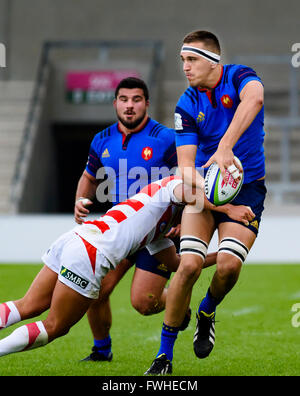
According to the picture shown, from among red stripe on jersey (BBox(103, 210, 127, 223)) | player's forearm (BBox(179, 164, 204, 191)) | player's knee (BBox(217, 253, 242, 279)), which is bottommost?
player's knee (BBox(217, 253, 242, 279))

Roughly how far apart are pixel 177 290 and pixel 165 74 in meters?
14.6

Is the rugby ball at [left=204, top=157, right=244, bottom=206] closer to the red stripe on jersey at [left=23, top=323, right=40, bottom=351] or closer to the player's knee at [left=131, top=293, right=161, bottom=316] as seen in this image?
the player's knee at [left=131, top=293, right=161, bottom=316]

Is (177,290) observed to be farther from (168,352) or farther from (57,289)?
(57,289)

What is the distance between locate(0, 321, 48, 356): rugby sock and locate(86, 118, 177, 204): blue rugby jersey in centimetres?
157

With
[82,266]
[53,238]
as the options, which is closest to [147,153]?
[82,266]

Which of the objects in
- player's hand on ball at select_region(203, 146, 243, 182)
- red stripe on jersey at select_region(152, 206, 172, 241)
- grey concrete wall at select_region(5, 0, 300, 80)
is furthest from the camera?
grey concrete wall at select_region(5, 0, 300, 80)

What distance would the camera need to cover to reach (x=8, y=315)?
14.8ft

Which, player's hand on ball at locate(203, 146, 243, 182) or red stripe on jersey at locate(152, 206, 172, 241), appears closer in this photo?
player's hand on ball at locate(203, 146, 243, 182)

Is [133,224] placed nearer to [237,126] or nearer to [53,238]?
[237,126]

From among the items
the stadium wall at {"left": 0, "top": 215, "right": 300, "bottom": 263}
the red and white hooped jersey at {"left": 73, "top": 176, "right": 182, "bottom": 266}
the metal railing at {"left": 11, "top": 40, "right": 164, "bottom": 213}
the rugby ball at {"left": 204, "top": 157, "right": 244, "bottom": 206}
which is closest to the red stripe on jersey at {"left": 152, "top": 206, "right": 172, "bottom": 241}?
the red and white hooped jersey at {"left": 73, "top": 176, "right": 182, "bottom": 266}

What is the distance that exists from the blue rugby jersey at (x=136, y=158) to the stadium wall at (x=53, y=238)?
6.52 m

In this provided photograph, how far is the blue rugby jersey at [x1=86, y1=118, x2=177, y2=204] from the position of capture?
18.5 ft
